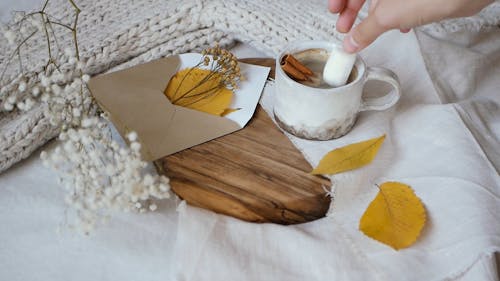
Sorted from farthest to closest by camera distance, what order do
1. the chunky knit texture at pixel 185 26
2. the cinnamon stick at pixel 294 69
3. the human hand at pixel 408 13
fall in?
the chunky knit texture at pixel 185 26, the cinnamon stick at pixel 294 69, the human hand at pixel 408 13

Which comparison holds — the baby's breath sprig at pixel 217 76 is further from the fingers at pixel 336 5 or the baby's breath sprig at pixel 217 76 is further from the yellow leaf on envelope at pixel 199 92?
the fingers at pixel 336 5

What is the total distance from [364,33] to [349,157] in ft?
0.46

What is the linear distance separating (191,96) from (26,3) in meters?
0.37

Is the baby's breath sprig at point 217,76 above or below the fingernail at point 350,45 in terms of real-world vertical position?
below

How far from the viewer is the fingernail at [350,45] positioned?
1.80 ft

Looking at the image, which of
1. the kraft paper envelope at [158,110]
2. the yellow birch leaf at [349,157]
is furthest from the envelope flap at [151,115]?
the yellow birch leaf at [349,157]

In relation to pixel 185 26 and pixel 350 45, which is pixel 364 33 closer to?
pixel 350 45

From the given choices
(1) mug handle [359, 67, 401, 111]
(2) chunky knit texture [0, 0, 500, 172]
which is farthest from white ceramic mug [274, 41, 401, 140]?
(2) chunky knit texture [0, 0, 500, 172]

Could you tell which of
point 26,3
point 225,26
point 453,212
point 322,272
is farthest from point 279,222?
point 26,3

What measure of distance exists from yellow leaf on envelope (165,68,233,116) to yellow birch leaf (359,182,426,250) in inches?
8.6

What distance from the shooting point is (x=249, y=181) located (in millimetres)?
573

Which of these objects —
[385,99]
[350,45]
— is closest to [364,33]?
[350,45]

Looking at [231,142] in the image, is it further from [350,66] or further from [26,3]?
[26,3]

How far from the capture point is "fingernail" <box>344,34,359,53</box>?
55 centimetres
